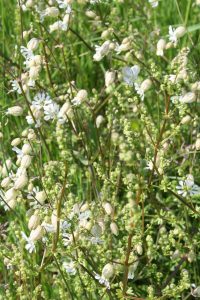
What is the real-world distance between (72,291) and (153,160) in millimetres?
714

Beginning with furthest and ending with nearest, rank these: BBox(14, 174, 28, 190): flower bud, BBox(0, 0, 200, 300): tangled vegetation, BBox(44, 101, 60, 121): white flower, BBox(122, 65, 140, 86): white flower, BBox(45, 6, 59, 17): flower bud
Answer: BBox(45, 6, 59, 17): flower bud < BBox(44, 101, 60, 121): white flower < BBox(122, 65, 140, 86): white flower < BBox(14, 174, 28, 190): flower bud < BBox(0, 0, 200, 300): tangled vegetation

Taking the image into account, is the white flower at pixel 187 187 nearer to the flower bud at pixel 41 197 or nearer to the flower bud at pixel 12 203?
the flower bud at pixel 41 197

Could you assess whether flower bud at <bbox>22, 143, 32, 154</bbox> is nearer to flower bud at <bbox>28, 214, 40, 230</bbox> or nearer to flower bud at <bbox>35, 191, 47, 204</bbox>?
flower bud at <bbox>35, 191, 47, 204</bbox>

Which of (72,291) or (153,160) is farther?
(72,291)

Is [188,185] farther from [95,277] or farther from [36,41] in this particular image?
[36,41]

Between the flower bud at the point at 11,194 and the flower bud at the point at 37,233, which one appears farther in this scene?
the flower bud at the point at 11,194

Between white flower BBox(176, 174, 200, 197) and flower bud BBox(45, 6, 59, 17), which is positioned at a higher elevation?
flower bud BBox(45, 6, 59, 17)

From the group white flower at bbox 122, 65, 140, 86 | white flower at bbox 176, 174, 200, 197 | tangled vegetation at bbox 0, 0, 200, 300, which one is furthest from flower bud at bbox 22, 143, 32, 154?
white flower at bbox 176, 174, 200, 197

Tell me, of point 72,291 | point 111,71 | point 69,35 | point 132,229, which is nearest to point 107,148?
point 111,71

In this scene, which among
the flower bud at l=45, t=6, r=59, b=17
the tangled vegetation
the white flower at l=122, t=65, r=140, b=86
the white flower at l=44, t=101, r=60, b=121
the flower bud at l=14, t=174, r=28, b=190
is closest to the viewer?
the tangled vegetation

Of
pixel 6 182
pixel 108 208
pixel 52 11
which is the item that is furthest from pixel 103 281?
pixel 52 11

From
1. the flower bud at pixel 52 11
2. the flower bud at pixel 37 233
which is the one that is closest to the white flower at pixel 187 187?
the flower bud at pixel 37 233

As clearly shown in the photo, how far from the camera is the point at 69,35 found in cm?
367

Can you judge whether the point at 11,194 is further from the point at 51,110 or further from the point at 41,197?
the point at 51,110
